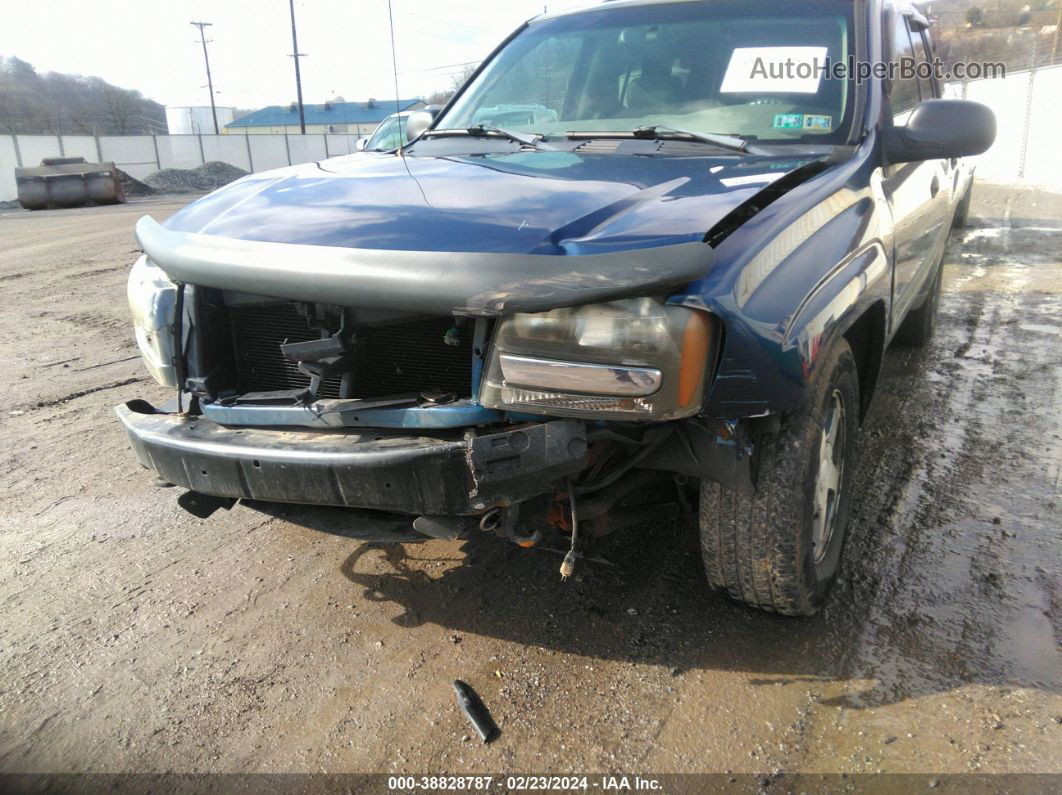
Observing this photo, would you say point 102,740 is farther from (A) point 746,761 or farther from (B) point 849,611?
(B) point 849,611

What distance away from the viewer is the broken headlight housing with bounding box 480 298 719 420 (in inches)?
70.2

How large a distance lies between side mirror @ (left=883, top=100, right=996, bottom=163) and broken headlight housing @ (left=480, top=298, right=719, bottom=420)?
1.52 meters

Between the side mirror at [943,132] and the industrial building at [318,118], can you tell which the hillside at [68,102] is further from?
the side mirror at [943,132]

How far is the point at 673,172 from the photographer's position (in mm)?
2441

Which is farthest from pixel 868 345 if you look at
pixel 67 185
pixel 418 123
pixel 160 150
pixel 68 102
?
pixel 68 102

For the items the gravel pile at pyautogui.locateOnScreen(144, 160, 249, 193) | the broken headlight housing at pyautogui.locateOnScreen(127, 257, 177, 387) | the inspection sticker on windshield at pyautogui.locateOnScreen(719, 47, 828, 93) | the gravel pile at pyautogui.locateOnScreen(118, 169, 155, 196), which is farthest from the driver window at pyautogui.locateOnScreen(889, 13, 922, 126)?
the gravel pile at pyautogui.locateOnScreen(118, 169, 155, 196)

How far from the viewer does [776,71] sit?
2.94 metres

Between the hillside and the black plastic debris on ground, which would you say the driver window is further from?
the hillside

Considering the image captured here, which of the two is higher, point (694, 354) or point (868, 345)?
point (694, 354)

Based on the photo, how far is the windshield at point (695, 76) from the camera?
9.48ft

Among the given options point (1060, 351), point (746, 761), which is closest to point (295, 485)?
point (746, 761)

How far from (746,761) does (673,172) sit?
1606 mm

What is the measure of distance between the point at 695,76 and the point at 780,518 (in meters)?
1.78

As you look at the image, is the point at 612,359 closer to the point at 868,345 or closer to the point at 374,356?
the point at 374,356
